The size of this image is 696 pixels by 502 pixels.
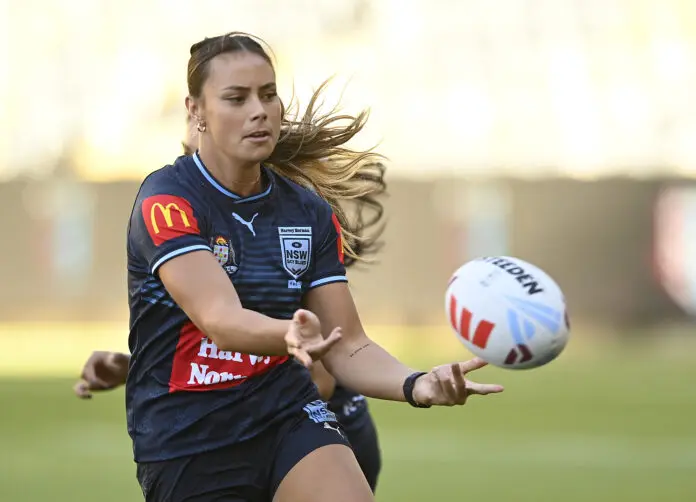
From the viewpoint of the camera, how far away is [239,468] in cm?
398

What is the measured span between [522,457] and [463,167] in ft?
42.4

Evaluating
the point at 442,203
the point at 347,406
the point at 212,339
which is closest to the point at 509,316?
the point at 212,339

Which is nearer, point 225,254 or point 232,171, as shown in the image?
point 225,254

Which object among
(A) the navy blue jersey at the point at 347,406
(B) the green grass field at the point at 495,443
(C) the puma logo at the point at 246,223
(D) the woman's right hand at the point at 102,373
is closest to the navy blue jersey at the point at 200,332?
(C) the puma logo at the point at 246,223

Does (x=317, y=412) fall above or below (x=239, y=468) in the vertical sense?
above

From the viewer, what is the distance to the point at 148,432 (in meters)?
4.04

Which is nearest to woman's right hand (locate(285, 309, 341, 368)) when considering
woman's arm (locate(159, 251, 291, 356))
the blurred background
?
woman's arm (locate(159, 251, 291, 356))

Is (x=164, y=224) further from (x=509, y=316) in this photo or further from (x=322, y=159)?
(x=322, y=159)

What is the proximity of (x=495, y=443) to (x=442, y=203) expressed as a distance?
1020 cm

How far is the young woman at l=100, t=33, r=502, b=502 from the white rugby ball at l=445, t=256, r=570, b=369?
0.22 m

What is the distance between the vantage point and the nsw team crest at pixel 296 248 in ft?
13.4

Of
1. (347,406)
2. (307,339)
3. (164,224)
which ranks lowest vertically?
(347,406)

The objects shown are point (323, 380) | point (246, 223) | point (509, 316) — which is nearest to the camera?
point (509, 316)

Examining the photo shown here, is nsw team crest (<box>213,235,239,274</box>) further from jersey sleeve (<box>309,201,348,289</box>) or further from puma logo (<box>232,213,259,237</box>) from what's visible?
jersey sleeve (<box>309,201,348,289</box>)
